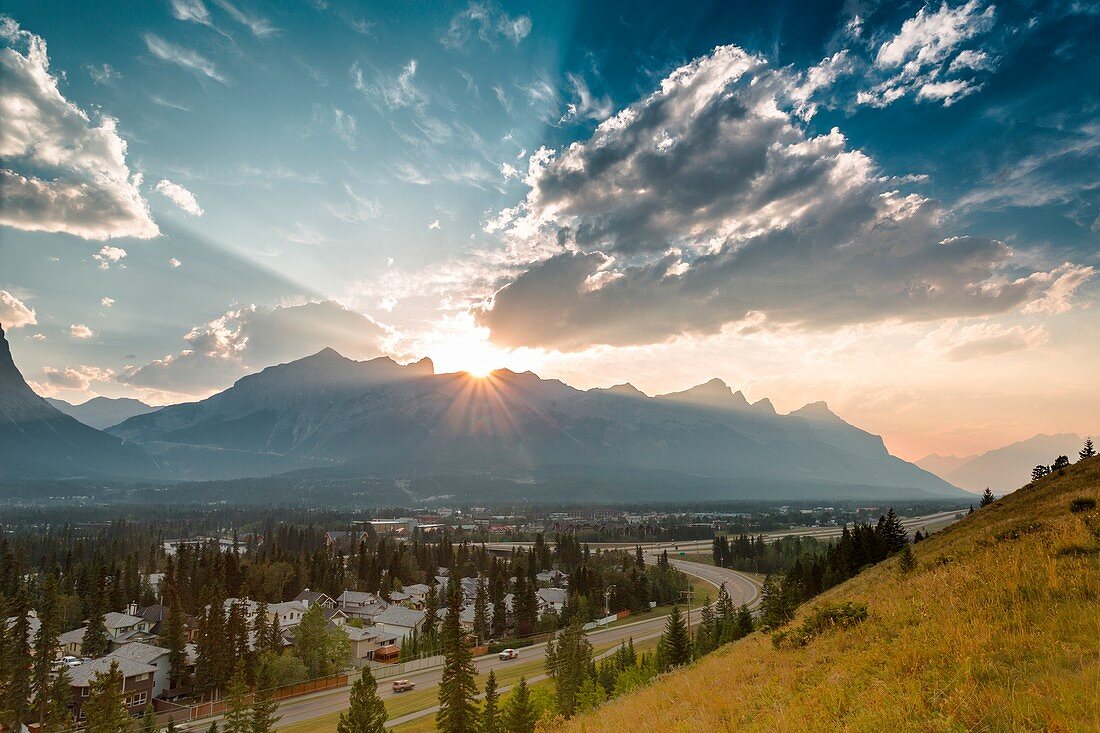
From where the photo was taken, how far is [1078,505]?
2456 centimetres

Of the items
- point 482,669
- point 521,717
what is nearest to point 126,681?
point 482,669

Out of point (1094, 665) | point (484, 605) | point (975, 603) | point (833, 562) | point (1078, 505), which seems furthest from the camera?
point (484, 605)

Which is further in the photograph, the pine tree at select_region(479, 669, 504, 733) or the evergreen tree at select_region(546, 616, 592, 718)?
the evergreen tree at select_region(546, 616, 592, 718)

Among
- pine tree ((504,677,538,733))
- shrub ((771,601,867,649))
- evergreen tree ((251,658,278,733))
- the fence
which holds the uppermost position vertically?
shrub ((771,601,867,649))

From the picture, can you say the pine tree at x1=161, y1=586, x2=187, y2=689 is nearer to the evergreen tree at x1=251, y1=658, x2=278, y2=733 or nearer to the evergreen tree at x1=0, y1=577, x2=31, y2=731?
the evergreen tree at x1=0, y1=577, x2=31, y2=731

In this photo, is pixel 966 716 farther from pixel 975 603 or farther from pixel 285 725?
pixel 285 725

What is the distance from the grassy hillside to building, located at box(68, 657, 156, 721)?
69.0 m

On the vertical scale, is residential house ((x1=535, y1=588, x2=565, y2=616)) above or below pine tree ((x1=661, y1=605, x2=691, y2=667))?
below

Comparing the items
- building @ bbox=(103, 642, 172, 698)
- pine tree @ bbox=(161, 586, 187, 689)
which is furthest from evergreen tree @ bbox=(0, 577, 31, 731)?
pine tree @ bbox=(161, 586, 187, 689)

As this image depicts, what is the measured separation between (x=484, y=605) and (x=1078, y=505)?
81.7 m

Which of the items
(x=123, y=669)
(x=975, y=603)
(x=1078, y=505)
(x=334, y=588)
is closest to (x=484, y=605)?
(x=334, y=588)

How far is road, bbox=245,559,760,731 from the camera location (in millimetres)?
57406

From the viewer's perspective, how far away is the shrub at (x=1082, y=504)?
23.5 m

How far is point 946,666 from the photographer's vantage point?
10.6m
